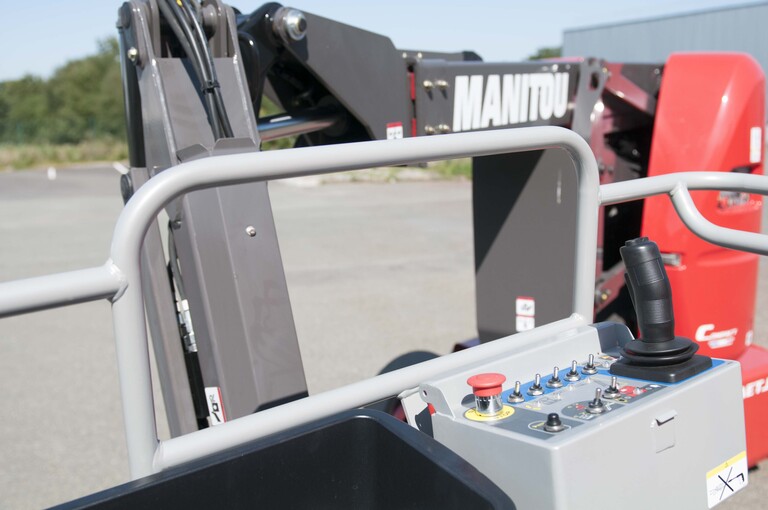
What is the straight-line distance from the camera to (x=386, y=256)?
9.01 m

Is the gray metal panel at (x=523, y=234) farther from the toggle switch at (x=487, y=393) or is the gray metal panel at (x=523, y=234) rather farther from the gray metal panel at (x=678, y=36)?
the gray metal panel at (x=678, y=36)

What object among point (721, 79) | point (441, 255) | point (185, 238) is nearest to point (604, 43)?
point (441, 255)

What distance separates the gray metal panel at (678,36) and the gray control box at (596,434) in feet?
92.8

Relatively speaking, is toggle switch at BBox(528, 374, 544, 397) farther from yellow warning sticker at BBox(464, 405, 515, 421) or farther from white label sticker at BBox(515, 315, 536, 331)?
white label sticker at BBox(515, 315, 536, 331)

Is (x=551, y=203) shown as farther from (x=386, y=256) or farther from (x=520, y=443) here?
(x=386, y=256)

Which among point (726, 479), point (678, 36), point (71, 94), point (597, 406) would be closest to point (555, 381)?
point (597, 406)

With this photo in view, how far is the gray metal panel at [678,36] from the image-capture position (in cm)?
2712

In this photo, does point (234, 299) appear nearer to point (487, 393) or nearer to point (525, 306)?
point (487, 393)

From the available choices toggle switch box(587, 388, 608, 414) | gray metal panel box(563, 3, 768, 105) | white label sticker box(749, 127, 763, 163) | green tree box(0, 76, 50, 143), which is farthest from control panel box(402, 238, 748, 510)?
green tree box(0, 76, 50, 143)

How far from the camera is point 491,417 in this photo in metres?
1.26

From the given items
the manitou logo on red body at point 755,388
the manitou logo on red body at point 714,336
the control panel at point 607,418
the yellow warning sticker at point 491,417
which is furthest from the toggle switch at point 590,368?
the manitou logo on red body at point 714,336

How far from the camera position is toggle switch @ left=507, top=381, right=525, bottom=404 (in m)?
1.33

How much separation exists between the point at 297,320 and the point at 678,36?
27.4 metres

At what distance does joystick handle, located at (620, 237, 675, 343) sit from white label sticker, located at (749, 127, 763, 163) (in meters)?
2.06
